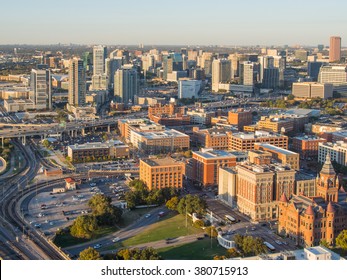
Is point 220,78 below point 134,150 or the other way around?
the other way around

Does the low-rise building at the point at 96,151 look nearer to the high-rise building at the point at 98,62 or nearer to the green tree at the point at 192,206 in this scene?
the green tree at the point at 192,206

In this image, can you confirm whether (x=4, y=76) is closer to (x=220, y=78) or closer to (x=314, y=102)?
(x=220, y=78)

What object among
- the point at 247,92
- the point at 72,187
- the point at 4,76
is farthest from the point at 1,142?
the point at 4,76

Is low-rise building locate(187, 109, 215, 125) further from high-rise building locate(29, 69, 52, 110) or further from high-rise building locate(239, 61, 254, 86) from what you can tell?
high-rise building locate(239, 61, 254, 86)

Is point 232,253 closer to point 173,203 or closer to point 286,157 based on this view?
point 173,203

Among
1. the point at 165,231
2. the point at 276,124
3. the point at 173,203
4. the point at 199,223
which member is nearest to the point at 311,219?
the point at 199,223
